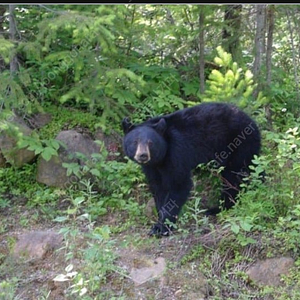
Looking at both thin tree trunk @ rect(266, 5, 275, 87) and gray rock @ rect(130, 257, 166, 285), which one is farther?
thin tree trunk @ rect(266, 5, 275, 87)

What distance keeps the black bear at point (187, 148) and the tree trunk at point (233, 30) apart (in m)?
1.99

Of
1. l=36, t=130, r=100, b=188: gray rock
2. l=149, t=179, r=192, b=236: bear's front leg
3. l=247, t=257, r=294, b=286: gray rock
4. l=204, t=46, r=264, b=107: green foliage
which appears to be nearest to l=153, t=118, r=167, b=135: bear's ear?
l=149, t=179, r=192, b=236: bear's front leg

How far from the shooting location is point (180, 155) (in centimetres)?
545

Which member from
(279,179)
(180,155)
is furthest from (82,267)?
(279,179)

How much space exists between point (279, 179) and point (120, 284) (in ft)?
6.01

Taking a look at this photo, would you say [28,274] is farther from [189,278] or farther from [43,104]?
[43,104]

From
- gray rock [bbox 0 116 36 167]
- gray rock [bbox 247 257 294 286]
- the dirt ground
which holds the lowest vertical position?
the dirt ground

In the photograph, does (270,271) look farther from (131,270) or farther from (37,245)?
(37,245)

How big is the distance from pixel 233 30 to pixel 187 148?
8.38 ft

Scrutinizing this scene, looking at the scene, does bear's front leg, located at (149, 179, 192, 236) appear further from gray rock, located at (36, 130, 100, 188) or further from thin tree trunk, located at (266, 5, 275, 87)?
thin tree trunk, located at (266, 5, 275, 87)

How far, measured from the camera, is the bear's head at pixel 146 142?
203 inches

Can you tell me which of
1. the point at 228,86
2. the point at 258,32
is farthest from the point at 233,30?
the point at 228,86

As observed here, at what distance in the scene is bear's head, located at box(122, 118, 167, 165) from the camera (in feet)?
16.9

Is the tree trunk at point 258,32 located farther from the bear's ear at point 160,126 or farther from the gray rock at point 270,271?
the gray rock at point 270,271
